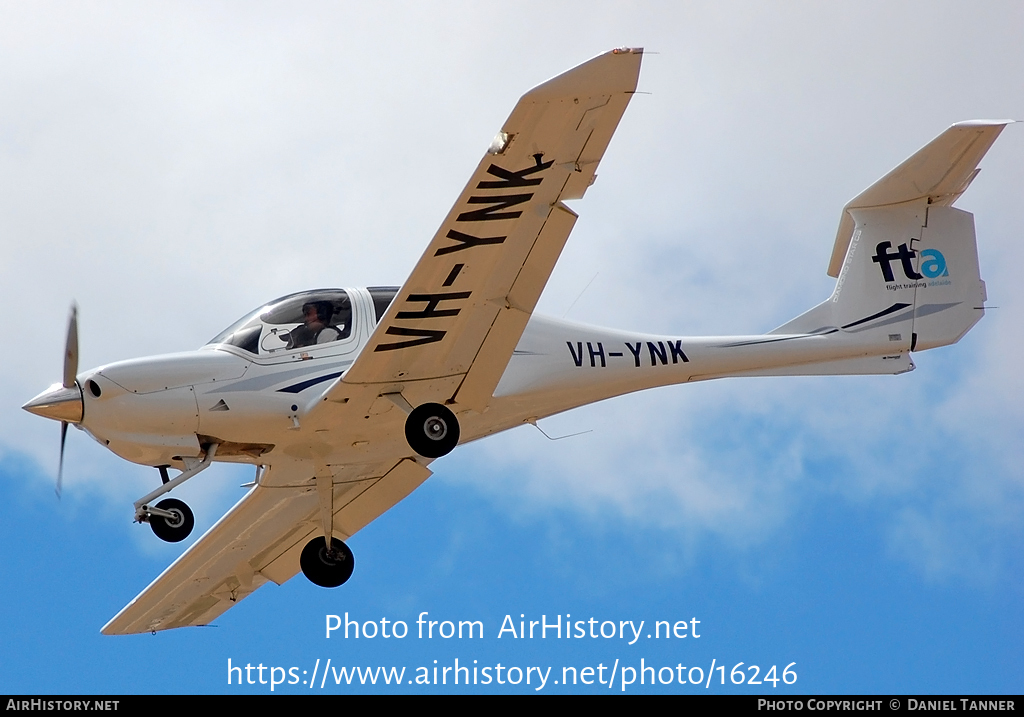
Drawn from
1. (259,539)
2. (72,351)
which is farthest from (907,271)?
(72,351)

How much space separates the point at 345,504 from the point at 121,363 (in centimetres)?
327

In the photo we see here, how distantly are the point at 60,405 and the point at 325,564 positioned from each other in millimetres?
3334

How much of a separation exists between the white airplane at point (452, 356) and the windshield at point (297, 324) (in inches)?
0.6

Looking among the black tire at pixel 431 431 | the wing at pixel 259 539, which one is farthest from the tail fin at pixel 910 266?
the wing at pixel 259 539

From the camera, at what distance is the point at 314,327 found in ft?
37.8

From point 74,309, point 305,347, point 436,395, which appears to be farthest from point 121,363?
point 436,395

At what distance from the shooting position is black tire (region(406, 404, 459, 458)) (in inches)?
441

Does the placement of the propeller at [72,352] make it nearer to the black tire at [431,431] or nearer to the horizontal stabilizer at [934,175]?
the black tire at [431,431]

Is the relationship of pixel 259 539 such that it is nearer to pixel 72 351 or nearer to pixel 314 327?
pixel 314 327

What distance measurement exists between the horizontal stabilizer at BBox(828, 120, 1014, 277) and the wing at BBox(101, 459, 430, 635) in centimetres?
542

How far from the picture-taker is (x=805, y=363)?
13.0 meters

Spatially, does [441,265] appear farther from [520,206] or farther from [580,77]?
[580,77]

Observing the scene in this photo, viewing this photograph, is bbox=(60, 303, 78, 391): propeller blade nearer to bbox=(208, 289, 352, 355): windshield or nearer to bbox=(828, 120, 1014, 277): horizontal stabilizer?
bbox=(208, 289, 352, 355): windshield

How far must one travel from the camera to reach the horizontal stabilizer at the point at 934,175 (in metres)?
12.8
